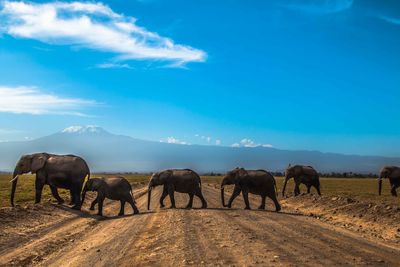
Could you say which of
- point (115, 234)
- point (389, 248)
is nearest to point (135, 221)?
point (115, 234)

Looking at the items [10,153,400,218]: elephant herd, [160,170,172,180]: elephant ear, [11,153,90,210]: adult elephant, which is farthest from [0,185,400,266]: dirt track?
[11,153,90,210]: adult elephant

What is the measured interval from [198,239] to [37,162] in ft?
59.1

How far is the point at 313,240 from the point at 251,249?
299cm

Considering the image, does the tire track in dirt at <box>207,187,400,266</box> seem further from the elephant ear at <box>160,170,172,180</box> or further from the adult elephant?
the adult elephant

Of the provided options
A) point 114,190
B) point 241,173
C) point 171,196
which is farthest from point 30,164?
point 241,173

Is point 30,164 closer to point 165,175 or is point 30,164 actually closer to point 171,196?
point 165,175

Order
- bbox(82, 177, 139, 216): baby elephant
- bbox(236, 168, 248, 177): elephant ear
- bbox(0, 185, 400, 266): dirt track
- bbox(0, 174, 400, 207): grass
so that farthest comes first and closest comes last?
1. bbox(0, 174, 400, 207): grass
2. bbox(236, 168, 248, 177): elephant ear
3. bbox(82, 177, 139, 216): baby elephant
4. bbox(0, 185, 400, 266): dirt track

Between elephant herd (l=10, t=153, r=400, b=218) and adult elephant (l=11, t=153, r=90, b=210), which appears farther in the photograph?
adult elephant (l=11, t=153, r=90, b=210)

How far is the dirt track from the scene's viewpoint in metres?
13.3

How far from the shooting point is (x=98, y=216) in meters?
26.8

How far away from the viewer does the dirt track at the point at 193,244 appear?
1326cm

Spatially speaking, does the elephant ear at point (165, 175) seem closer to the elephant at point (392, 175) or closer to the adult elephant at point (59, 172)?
the adult elephant at point (59, 172)

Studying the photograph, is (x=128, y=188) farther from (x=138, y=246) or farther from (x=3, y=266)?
(x=3, y=266)

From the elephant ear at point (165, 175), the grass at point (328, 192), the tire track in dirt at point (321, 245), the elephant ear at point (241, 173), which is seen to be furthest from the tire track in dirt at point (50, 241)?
the grass at point (328, 192)
